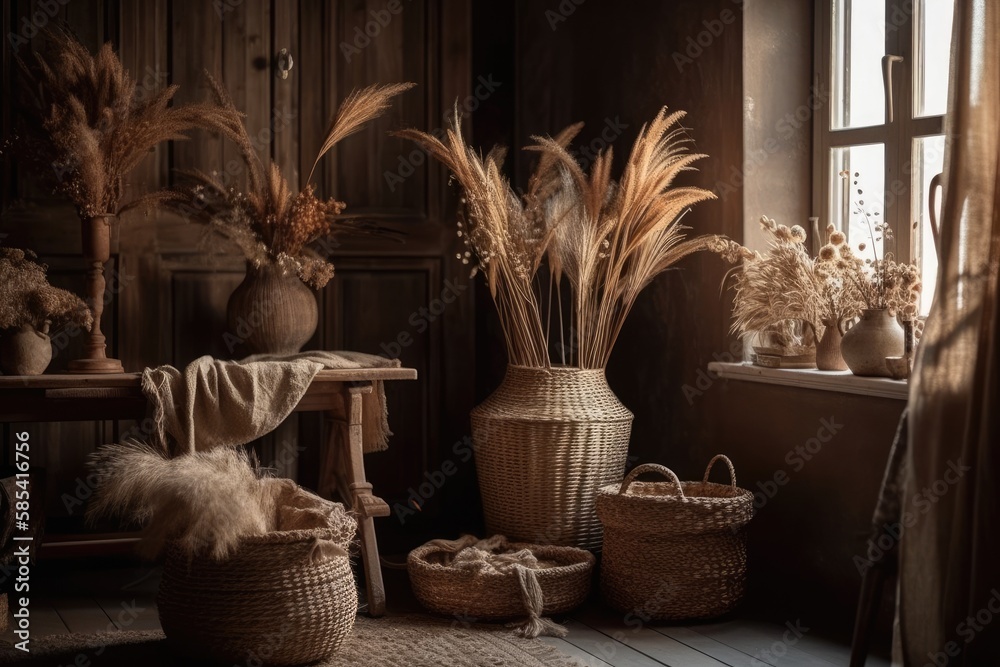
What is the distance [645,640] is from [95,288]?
1.94 m

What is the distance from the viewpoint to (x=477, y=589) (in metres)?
3.24

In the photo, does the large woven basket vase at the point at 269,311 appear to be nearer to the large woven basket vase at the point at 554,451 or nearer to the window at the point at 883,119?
the large woven basket vase at the point at 554,451

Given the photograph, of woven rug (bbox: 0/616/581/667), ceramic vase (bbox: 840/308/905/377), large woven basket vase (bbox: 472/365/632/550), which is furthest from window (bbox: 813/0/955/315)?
woven rug (bbox: 0/616/581/667)

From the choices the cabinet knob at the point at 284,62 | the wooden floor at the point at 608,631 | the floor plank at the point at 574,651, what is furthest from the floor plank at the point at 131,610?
the cabinet knob at the point at 284,62

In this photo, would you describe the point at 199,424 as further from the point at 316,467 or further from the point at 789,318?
the point at 789,318

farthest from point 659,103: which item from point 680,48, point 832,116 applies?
point 832,116

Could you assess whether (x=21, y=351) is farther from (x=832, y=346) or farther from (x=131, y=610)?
(x=832, y=346)

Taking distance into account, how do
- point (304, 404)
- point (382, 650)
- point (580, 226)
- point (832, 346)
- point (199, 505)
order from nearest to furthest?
point (199, 505) → point (382, 650) → point (832, 346) → point (304, 404) → point (580, 226)

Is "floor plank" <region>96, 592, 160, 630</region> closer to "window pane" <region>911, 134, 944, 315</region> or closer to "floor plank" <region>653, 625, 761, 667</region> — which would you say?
"floor plank" <region>653, 625, 761, 667</region>

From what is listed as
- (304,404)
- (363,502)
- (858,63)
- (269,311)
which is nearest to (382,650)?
(363,502)

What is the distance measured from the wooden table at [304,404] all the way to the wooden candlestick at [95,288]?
12 centimetres

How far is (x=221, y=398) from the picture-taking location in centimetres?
328

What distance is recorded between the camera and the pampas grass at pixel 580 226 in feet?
11.6

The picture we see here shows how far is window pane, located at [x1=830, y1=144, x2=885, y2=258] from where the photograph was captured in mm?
3357
